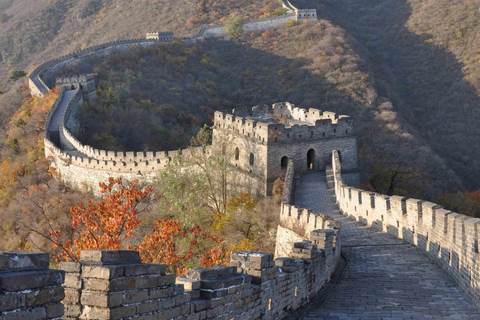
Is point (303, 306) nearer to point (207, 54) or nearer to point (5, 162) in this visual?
point (5, 162)

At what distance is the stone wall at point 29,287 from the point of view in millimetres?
4012

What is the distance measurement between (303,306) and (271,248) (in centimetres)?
927

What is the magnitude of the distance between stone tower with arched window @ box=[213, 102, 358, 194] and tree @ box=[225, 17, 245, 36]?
43.5 metres

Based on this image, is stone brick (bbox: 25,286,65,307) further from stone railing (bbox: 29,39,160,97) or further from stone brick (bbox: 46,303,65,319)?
stone railing (bbox: 29,39,160,97)

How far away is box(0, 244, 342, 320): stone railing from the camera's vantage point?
4156mm

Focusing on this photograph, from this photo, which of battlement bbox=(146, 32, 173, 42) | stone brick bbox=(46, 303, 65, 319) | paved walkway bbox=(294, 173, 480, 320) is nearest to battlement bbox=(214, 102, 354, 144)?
paved walkway bbox=(294, 173, 480, 320)

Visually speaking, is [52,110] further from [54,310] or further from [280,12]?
[280,12]

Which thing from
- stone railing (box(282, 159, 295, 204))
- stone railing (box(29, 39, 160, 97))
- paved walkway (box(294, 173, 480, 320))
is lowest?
paved walkway (box(294, 173, 480, 320))

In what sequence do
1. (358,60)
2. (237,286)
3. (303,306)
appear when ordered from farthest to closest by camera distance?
(358,60) < (303,306) < (237,286)

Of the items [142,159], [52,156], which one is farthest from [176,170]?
[52,156]

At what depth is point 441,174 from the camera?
129 feet

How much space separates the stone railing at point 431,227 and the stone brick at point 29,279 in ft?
25.0

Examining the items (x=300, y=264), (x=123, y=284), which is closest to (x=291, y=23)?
(x=300, y=264)

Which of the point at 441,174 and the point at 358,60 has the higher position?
the point at 358,60
